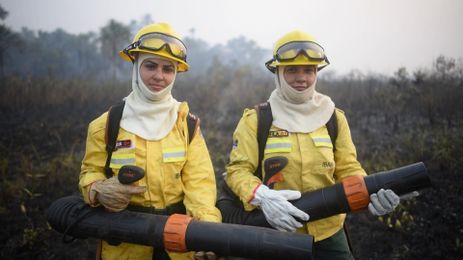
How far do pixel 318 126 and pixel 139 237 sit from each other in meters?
1.54

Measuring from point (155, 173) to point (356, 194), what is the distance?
1.43m

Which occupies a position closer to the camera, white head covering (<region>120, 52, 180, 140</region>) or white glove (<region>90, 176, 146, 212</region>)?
white glove (<region>90, 176, 146, 212</region>)

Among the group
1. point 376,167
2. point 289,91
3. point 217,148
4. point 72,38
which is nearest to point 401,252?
point 376,167

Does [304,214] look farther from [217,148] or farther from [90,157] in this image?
[217,148]

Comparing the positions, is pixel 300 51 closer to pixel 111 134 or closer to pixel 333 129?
pixel 333 129

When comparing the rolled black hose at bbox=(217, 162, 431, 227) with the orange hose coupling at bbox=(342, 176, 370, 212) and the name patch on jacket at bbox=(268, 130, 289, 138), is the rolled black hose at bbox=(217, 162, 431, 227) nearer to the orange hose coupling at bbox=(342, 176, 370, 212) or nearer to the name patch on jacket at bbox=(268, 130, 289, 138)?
the orange hose coupling at bbox=(342, 176, 370, 212)

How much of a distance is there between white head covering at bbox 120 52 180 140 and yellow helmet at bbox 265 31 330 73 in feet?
2.89

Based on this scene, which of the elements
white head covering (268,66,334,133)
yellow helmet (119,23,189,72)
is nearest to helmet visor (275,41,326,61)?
white head covering (268,66,334,133)

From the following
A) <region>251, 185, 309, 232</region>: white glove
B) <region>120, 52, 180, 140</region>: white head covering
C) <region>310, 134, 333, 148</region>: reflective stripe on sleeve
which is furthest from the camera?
<region>310, 134, 333, 148</region>: reflective stripe on sleeve

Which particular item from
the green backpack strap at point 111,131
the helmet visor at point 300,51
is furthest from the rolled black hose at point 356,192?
the green backpack strap at point 111,131

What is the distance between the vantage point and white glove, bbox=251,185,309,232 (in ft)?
6.06

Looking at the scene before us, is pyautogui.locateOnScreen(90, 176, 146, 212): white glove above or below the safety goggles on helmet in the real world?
below

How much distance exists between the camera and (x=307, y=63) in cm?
211

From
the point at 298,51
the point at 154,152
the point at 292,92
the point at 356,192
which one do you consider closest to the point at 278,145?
the point at 292,92
